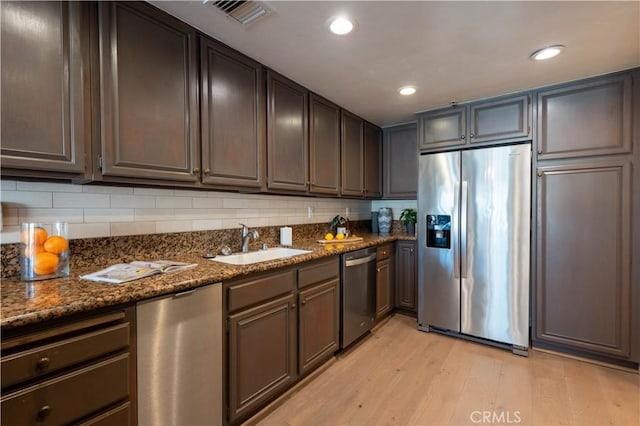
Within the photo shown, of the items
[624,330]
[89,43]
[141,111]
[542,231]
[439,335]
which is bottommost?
[439,335]

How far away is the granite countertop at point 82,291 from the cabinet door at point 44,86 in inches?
19.5

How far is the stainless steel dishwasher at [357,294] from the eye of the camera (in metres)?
2.49

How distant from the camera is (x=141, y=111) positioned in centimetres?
149

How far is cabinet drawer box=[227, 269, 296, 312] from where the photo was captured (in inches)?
61.6

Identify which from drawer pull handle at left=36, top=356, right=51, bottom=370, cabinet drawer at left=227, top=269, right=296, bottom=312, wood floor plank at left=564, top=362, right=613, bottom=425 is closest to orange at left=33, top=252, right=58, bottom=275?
drawer pull handle at left=36, top=356, right=51, bottom=370

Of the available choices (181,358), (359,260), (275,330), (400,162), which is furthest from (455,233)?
(181,358)

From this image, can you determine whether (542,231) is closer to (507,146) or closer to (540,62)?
(507,146)

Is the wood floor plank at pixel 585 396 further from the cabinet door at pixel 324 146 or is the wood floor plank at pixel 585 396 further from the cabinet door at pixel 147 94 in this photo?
the cabinet door at pixel 147 94

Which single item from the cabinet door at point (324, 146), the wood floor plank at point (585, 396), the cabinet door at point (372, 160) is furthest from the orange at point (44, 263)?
the wood floor plank at point (585, 396)

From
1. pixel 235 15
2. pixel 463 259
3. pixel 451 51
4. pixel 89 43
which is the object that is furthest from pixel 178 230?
pixel 463 259

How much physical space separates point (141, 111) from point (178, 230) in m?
0.79

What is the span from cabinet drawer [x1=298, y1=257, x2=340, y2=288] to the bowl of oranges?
1.27m

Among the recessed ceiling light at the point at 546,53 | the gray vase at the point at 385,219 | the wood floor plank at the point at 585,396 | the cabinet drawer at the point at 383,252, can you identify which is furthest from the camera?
the gray vase at the point at 385,219

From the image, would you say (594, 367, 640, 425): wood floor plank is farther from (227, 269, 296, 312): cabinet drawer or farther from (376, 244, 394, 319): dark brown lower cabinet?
(227, 269, 296, 312): cabinet drawer
